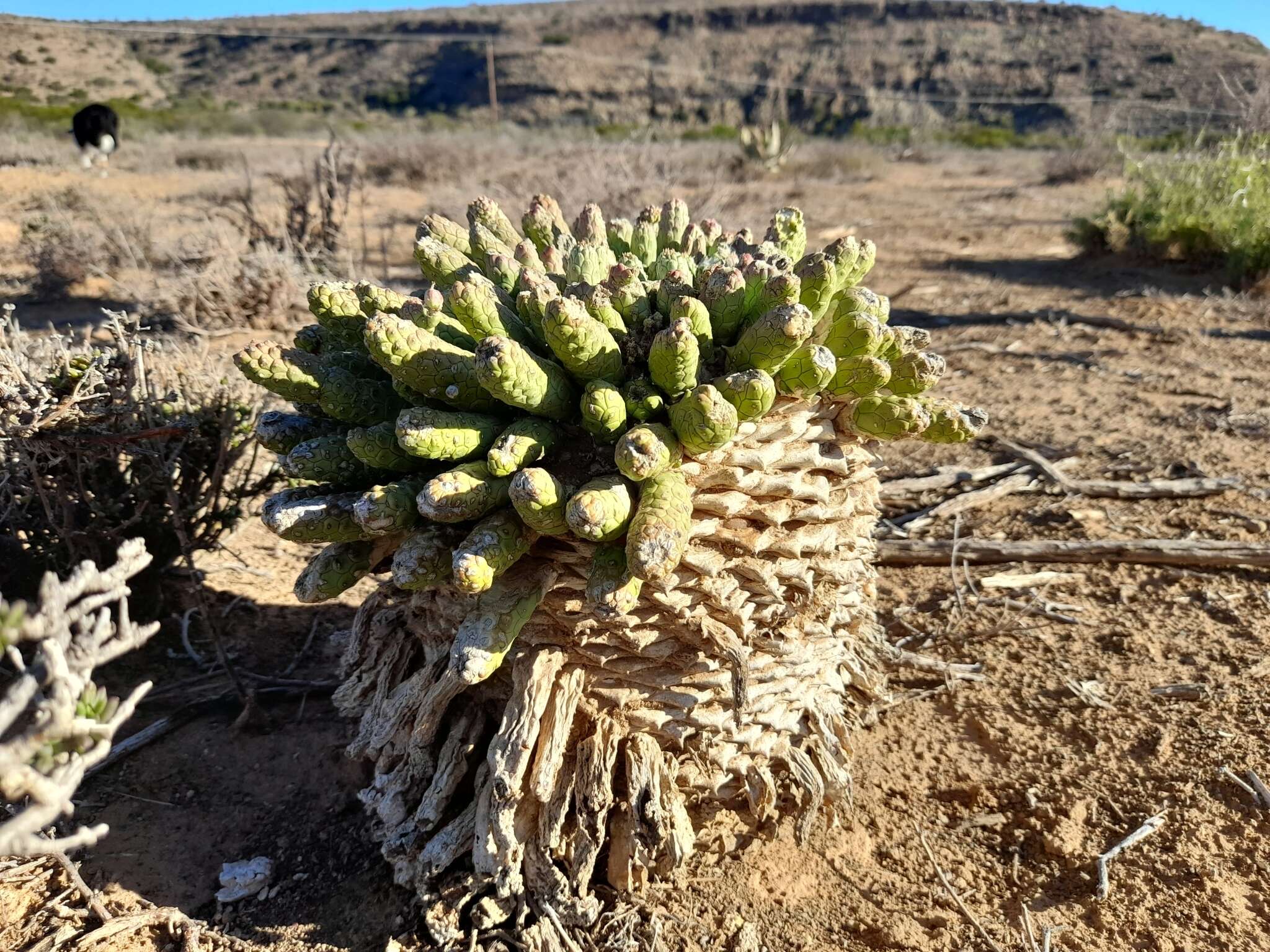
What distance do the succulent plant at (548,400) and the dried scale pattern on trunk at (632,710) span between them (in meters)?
0.14

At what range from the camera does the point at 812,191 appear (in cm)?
1592

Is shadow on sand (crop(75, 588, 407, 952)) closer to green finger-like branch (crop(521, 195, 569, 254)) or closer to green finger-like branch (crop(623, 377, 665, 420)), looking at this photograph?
green finger-like branch (crop(623, 377, 665, 420))

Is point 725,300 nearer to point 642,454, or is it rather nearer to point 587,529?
point 642,454

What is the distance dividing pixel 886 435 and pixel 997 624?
1469mm

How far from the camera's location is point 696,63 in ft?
157

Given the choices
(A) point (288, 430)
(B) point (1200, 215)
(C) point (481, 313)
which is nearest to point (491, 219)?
(C) point (481, 313)

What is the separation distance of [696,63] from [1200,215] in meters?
45.9

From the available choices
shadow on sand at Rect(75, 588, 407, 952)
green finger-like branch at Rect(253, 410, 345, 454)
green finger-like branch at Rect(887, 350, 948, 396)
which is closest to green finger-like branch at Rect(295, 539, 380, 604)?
green finger-like branch at Rect(253, 410, 345, 454)

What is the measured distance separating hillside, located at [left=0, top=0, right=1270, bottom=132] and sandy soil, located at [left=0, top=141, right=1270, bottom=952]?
33194 mm

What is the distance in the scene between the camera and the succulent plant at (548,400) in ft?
5.10

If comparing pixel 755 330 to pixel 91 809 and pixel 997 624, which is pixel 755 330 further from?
pixel 91 809

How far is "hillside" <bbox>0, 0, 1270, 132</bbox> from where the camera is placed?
38.5 meters

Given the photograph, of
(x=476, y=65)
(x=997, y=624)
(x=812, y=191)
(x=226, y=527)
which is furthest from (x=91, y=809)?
(x=476, y=65)

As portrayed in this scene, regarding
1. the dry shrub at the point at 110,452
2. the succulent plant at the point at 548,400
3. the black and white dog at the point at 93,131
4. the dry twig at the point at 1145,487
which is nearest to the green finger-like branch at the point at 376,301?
the succulent plant at the point at 548,400
